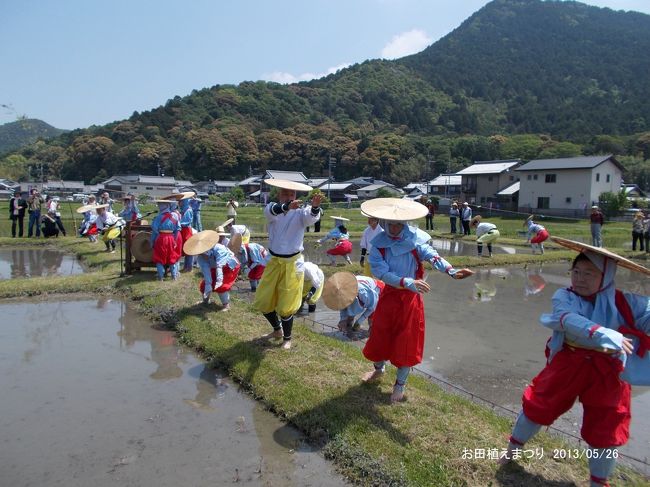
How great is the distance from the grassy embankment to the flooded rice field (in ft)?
21.0

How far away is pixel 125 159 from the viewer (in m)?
88.5

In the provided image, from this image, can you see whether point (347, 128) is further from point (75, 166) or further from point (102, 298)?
point (102, 298)

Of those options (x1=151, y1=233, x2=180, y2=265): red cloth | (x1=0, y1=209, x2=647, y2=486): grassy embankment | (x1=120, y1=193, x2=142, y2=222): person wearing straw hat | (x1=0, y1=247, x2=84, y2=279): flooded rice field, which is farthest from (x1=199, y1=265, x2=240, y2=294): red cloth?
(x1=120, y1=193, x2=142, y2=222): person wearing straw hat

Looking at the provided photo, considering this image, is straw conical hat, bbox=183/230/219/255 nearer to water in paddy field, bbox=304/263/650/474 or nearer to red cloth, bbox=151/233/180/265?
red cloth, bbox=151/233/180/265

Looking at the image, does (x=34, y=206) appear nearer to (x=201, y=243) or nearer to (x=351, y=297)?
(x=201, y=243)

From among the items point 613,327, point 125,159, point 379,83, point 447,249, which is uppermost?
point 379,83

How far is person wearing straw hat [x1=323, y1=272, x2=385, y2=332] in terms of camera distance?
6.93 meters

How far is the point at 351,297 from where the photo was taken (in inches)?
273

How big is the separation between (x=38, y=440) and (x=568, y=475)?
440 cm

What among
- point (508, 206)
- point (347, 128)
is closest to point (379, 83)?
point (347, 128)

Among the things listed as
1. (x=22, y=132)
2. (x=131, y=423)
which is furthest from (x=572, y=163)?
(x=131, y=423)

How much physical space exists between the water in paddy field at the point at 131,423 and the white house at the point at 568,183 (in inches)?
1730

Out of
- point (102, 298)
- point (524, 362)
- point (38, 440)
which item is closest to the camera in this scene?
point (38, 440)

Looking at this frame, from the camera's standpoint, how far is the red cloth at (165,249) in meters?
9.96
